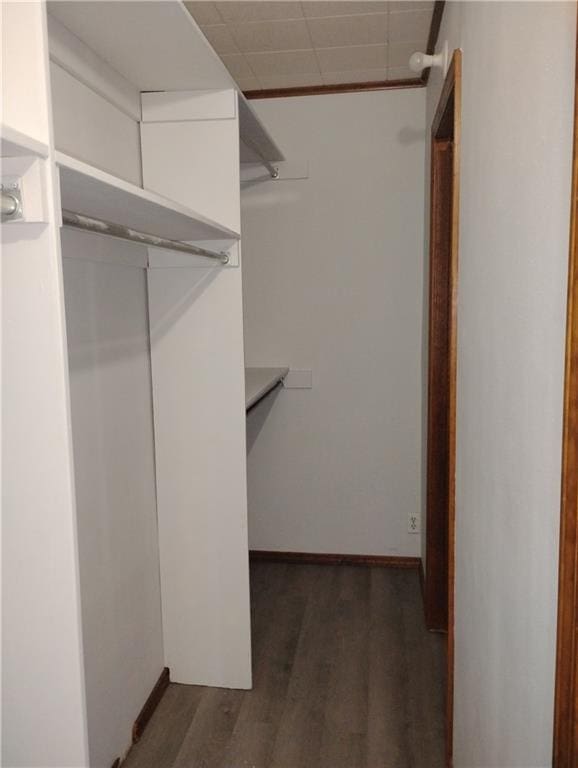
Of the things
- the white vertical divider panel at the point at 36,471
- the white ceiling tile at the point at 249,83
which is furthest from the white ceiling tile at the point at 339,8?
the white vertical divider panel at the point at 36,471

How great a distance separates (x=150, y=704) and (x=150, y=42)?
2084mm

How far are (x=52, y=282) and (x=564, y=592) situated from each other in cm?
86

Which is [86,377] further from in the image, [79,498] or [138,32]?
[138,32]

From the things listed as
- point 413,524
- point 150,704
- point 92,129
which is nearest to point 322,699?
point 150,704

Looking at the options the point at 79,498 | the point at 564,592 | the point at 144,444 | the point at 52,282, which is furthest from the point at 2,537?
the point at 144,444

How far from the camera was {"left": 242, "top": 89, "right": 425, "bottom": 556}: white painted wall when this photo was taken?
10.6ft

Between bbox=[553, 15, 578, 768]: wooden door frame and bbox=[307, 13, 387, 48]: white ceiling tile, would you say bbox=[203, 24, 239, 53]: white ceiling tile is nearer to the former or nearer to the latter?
bbox=[307, 13, 387, 48]: white ceiling tile

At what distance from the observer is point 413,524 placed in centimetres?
345

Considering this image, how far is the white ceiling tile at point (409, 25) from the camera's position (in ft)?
7.86

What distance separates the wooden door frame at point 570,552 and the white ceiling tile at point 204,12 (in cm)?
185

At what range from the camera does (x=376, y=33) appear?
8.42 ft

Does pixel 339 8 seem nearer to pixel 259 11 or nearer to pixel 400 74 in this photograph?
pixel 259 11

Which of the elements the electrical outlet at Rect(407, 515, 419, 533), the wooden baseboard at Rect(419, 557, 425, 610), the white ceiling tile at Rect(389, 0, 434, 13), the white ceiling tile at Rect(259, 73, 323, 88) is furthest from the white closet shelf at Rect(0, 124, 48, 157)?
the electrical outlet at Rect(407, 515, 419, 533)

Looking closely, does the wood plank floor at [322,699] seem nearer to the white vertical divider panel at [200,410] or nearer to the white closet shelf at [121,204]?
the white vertical divider panel at [200,410]
